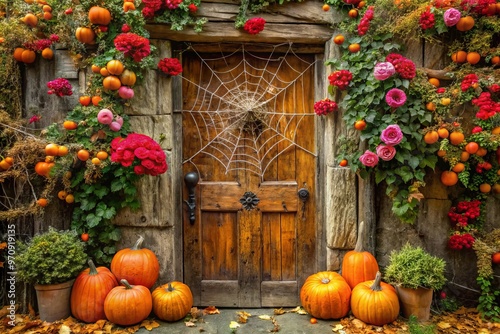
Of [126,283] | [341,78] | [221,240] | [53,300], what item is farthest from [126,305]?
[341,78]

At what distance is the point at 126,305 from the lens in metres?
3.38

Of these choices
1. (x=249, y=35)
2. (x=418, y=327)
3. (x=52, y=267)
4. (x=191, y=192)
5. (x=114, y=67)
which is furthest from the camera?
(x=191, y=192)

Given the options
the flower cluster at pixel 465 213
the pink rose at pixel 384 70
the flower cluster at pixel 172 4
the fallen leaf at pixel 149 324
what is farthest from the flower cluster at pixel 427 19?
the fallen leaf at pixel 149 324

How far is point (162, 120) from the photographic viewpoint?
3830mm

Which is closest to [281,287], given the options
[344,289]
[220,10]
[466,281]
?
[344,289]

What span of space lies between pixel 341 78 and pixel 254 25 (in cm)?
88

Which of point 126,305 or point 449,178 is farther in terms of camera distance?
point 449,178

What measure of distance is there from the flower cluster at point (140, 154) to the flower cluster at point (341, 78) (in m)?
1.60

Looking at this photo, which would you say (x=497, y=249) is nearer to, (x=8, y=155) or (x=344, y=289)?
(x=344, y=289)

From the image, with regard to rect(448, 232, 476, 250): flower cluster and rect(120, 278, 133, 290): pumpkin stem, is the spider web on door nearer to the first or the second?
rect(120, 278, 133, 290): pumpkin stem

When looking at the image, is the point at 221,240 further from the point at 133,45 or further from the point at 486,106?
the point at 486,106

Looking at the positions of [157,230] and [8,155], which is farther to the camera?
[157,230]

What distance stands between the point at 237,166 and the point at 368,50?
62.6 inches

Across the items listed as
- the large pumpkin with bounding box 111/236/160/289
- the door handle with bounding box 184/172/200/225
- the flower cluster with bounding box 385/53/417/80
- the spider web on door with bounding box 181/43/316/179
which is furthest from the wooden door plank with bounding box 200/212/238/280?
the flower cluster with bounding box 385/53/417/80
